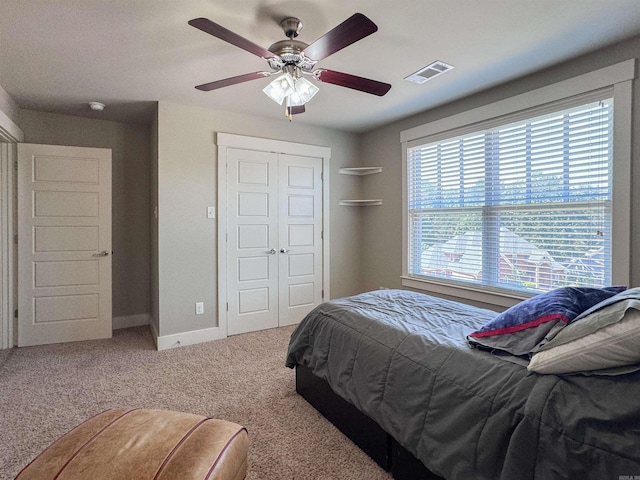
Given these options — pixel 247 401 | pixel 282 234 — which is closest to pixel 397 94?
pixel 282 234

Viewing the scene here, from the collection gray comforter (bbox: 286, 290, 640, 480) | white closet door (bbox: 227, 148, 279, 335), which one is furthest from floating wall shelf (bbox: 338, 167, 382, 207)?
gray comforter (bbox: 286, 290, 640, 480)

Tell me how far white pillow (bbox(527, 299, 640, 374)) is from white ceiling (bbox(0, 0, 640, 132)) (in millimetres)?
1787

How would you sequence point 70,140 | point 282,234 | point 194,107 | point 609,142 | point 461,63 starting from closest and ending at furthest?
point 609,142 → point 461,63 → point 194,107 → point 70,140 → point 282,234

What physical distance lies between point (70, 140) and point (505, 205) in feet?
15.5

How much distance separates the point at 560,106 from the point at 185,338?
4023mm

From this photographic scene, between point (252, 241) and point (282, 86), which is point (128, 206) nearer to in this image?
point (252, 241)

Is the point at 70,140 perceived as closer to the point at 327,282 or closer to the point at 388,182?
the point at 327,282

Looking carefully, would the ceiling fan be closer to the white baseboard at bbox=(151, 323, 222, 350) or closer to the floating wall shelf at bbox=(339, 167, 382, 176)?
the floating wall shelf at bbox=(339, 167, 382, 176)

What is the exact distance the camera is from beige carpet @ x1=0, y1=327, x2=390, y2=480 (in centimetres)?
176

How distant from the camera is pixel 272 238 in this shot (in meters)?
4.00

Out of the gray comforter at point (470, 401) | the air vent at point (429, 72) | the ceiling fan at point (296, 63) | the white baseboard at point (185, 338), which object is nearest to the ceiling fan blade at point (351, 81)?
the ceiling fan at point (296, 63)

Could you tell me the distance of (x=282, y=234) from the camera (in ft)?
13.3

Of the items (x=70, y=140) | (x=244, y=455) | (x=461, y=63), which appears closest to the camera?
(x=244, y=455)

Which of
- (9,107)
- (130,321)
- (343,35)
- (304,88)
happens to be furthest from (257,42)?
(130,321)
